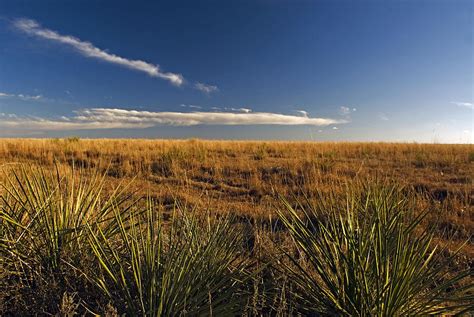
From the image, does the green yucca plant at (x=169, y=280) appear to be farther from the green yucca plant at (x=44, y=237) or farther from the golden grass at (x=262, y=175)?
the golden grass at (x=262, y=175)

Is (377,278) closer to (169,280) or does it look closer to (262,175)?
(169,280)

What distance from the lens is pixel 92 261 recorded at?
189 cm

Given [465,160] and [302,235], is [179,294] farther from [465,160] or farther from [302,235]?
[465,160]

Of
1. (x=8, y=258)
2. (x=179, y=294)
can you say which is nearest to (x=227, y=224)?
(x=179, y=294)

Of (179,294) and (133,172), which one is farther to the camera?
(133,172)

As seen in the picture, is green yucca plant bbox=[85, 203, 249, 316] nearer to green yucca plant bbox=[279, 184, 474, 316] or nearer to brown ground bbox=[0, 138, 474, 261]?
green yucca plant bbox=[279, 184, 474, 316]

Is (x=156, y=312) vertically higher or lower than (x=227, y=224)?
lower

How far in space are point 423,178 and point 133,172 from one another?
22.0 feet

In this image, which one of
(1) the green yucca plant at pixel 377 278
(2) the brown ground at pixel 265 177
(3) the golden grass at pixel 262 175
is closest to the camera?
(1) the green yucca plant at pixel 377 278

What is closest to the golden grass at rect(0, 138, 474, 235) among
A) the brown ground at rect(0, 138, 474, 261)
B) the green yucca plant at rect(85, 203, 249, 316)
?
the brown ground at rect(0, 138, 474, 261)

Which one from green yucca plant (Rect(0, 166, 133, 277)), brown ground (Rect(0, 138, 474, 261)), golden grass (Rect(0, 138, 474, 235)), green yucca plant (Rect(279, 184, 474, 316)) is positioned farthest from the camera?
golden grass (Rect(0, 138, 474, 235))

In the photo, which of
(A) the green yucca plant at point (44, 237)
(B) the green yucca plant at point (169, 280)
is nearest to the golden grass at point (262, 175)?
(A) the green yucca plant at point (44, 237)

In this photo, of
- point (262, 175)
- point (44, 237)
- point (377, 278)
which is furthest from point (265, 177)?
point (377, 278)

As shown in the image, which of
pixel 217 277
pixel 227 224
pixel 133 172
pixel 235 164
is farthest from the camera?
pixel 235 164
